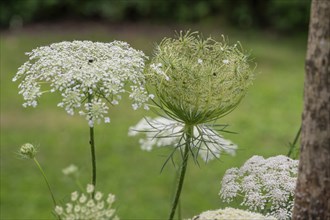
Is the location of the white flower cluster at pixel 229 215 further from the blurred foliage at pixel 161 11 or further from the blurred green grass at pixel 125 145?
the blurred foliage at pixel 161 11

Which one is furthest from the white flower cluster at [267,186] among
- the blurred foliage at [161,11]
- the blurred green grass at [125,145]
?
the blurred foliage at [161,11]

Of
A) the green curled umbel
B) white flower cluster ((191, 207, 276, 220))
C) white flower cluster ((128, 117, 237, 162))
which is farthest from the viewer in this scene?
white flower cluster ((128, 117, 237, 162))

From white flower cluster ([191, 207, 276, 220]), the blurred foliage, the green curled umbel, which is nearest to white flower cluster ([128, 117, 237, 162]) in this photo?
the green curled umbel

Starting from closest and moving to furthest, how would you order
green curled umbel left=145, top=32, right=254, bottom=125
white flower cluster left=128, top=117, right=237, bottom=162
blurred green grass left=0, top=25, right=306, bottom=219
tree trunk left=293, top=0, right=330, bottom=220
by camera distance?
tree trunk left=293, top=0, right=330, bottom=220
green curled umbel left=145, top=32, right=254, bottom=125
white flower cluster left=128, top=117, right=237, bottom=162
blurred green grass left=0, top=25, right=306, bottom=219

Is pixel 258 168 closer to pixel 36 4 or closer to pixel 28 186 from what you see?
pixel 28 186

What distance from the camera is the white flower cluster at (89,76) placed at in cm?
137

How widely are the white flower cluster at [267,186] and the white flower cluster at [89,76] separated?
11.0 inches

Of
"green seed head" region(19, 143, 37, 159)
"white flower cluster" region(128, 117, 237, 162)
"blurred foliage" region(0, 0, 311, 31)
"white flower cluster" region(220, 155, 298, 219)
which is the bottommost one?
"white flower cluster" region(220, 155, 298, 219)

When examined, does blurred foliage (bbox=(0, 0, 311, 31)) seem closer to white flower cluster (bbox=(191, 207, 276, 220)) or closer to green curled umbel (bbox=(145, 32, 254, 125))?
green curled umbel (bbox=(145, 32, 254, 125))

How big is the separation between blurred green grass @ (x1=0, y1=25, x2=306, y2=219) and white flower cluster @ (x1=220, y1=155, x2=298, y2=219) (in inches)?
89.6

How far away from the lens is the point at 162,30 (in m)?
9.22

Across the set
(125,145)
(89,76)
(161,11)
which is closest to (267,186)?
(89,76)

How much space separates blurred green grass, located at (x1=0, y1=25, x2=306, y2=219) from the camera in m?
4.87

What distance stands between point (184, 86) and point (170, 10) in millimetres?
8206
